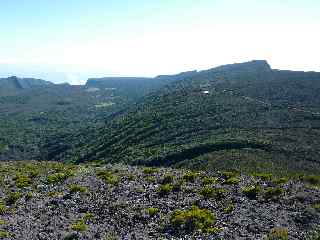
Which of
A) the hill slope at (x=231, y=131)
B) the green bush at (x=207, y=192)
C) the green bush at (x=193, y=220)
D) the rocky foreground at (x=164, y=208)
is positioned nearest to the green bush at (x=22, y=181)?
the rocky foreground at (x=164, y=208)

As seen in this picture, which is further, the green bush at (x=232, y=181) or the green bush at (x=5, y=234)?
the green bush at (x=232, y=181)

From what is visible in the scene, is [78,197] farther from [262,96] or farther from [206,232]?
[262,96]

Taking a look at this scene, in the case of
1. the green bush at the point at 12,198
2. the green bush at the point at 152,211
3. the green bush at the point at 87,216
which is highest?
the green bush at the point at 152,211

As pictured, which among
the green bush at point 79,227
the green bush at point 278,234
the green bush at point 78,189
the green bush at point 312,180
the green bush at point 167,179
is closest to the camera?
the green bush at point 278,234

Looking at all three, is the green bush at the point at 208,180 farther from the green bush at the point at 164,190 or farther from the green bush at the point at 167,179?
the green bush at the point at 164,190

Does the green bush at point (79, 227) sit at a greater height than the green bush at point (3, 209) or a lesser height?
greater

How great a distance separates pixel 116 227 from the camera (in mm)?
27422

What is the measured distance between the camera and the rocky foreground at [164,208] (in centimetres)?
2550

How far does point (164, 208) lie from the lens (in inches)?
1168

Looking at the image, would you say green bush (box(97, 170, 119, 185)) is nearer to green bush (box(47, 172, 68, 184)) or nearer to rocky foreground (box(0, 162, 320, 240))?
rocky foreground (box(0, 162, 320, 240))

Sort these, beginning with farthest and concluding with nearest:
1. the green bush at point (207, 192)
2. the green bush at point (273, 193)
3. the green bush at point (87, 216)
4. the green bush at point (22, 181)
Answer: the green bush at point (22, 181) < the green bush at point (207, 192) < the green bush at point (273, 193) < the green bush at point (87, 216)

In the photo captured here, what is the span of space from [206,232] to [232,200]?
5607 mm

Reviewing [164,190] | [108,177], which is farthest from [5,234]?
[108,177]

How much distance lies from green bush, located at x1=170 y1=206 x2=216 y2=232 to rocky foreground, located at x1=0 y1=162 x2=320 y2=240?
0.18 ft
